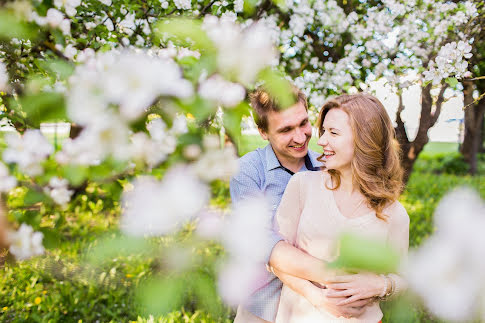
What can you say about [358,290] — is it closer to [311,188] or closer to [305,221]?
[305,221]

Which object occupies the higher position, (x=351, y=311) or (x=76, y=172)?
(x=76, y=172)

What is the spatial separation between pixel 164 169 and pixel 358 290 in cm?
90

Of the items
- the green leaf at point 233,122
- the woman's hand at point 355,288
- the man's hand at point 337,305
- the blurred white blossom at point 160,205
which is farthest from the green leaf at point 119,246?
the man's hand at point 337,305

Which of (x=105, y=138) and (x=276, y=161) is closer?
(x=105, y=138)

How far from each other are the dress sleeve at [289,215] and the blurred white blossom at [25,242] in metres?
0.91

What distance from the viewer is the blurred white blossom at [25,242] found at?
3.57 feet

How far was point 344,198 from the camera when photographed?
167cm

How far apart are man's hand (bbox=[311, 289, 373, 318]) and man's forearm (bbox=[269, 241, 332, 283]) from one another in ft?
0.22

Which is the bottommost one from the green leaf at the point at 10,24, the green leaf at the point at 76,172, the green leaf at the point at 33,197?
the green leaf at the point at 33,197

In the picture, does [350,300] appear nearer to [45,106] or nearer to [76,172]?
[76,172]

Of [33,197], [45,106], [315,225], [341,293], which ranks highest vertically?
[45,106]

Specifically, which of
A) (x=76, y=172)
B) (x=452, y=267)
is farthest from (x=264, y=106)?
(x=452, y=267)

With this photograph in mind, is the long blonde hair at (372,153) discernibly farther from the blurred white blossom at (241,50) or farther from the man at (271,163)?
the blurred white blossom at (241,50)

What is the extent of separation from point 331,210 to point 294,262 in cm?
27
